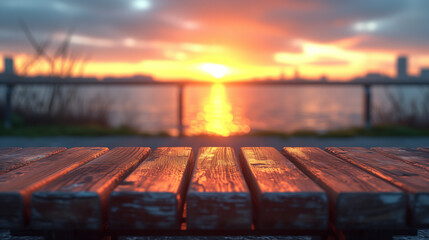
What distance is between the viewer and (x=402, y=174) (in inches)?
41.6

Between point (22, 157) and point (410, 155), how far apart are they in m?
1.49

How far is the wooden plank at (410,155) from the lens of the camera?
125cm

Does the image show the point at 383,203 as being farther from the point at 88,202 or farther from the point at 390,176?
the point at 88,202

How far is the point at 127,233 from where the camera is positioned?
3.15 feet

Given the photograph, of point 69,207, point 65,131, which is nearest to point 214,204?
point 69,207

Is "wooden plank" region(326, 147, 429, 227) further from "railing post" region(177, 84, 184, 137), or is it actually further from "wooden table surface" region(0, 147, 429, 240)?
"railing post" region(177, 84, 184, 137)

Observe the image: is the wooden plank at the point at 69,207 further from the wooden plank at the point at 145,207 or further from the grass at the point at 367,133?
the grass at the point at 367,133

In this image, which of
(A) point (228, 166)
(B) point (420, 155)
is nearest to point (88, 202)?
(A) point (228, 166)

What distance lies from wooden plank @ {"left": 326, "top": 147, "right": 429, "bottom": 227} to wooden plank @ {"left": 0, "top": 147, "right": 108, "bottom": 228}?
0.92 meters

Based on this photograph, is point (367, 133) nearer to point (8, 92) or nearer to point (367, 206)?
point (367, 206)

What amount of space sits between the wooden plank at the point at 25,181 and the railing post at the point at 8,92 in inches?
191

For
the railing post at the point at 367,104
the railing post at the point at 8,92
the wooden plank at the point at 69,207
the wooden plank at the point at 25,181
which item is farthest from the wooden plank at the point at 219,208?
the railing post at the point at 8,92

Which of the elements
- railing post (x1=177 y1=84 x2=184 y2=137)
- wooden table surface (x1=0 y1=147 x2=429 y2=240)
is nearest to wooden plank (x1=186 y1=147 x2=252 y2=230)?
wooden table surface (x1=0 y1=147 x2=429 y2=240)

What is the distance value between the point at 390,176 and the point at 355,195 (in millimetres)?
263
